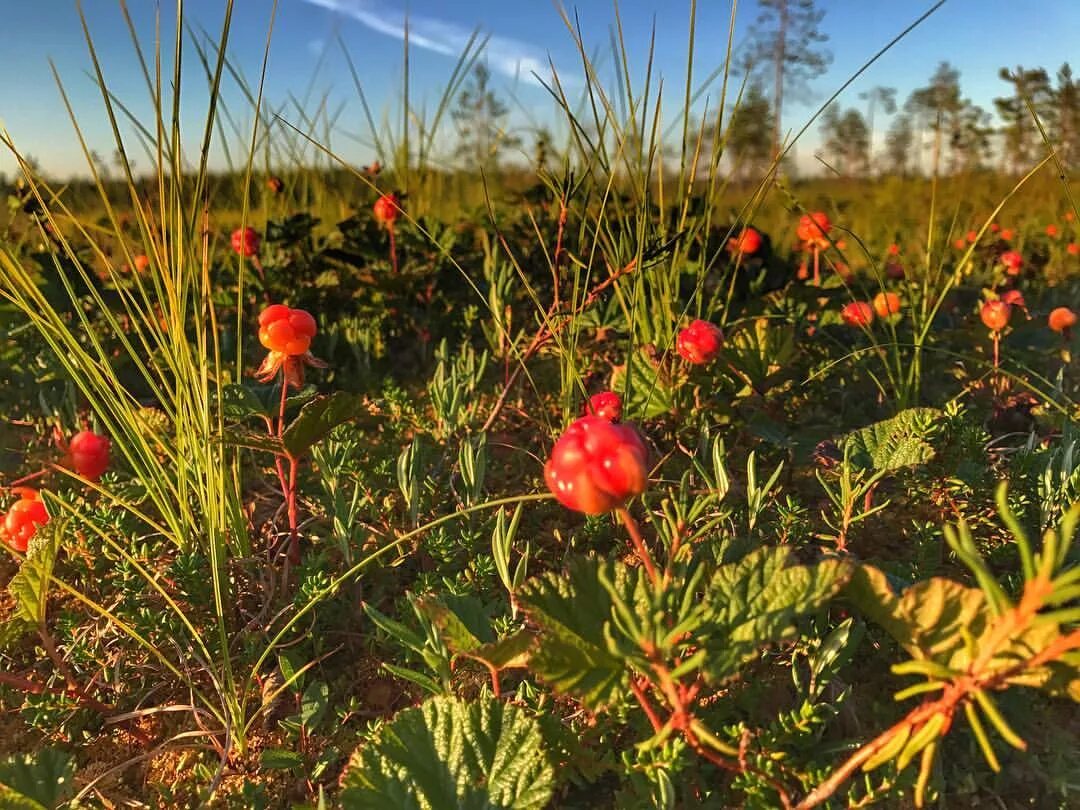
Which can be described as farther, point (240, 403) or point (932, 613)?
point (240, 403)

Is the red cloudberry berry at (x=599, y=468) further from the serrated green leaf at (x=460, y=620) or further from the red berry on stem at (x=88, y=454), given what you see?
the red berry on stem at (x=88, y=454)

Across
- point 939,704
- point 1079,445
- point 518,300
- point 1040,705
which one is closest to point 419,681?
point 939,704

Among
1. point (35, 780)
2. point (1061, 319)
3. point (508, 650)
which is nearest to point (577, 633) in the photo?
point (508, 650)

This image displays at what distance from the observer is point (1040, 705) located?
1087 millimetres

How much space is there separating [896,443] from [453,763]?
0.87m

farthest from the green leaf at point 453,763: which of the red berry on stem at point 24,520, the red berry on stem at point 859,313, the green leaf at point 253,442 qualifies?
the red berry on stem at point 859,313

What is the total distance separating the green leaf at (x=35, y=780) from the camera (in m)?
0.87

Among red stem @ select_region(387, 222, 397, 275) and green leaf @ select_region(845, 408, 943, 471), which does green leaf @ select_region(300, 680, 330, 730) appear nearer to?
green leaf @ select_region(845, 408, 943, 471)

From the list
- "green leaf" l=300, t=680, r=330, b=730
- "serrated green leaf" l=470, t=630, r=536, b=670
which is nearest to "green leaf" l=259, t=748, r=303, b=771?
"green leaf" l=300, t=680, r=330, b=730

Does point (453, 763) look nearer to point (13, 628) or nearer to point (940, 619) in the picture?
point (940, 619)

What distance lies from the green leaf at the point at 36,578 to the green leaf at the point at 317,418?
0.33 metres

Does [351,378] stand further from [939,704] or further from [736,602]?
[939,704]

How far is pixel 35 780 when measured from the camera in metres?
0.89

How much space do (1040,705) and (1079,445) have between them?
55cm
